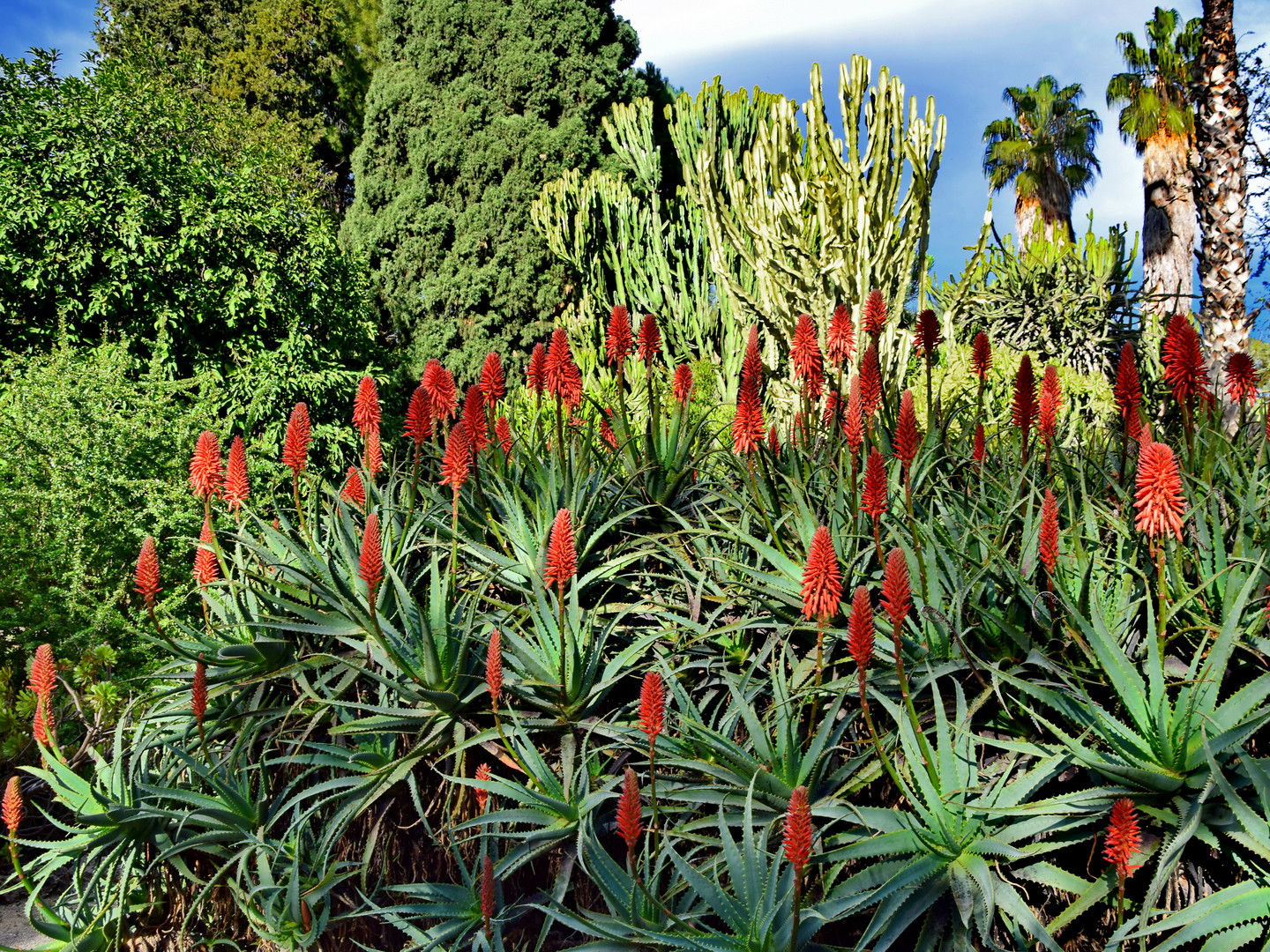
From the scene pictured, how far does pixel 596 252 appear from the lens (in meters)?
15.2

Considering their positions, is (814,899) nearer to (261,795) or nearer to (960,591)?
(960,591)

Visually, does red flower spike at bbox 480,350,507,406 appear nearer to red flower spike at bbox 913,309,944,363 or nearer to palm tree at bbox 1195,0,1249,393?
red flower spike at bbox 913,309,944,363

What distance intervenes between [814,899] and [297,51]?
24.8 meters

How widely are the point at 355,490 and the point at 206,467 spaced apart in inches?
22.8

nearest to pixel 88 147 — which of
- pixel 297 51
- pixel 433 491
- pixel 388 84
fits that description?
pixel 388 84

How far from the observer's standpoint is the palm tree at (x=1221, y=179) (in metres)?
9.31

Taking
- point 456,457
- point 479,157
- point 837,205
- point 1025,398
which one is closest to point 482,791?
point 456,457

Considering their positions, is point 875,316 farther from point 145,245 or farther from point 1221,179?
point 145,245

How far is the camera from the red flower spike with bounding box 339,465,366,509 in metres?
3.62

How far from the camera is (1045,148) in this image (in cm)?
2319

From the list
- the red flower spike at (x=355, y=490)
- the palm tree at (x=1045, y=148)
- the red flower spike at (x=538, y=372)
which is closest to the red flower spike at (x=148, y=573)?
the red flower spike at (x=355, y=490)

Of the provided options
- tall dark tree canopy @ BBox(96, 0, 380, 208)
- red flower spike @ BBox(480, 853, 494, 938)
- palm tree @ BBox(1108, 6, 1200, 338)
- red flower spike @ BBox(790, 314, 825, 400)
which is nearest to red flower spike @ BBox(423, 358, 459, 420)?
red flower spike @ BBox(790, 314, 825, 400)

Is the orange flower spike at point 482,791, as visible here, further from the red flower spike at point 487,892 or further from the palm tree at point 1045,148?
the palm tree at point 1045,148

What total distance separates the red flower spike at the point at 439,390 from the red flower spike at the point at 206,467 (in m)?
0.85
